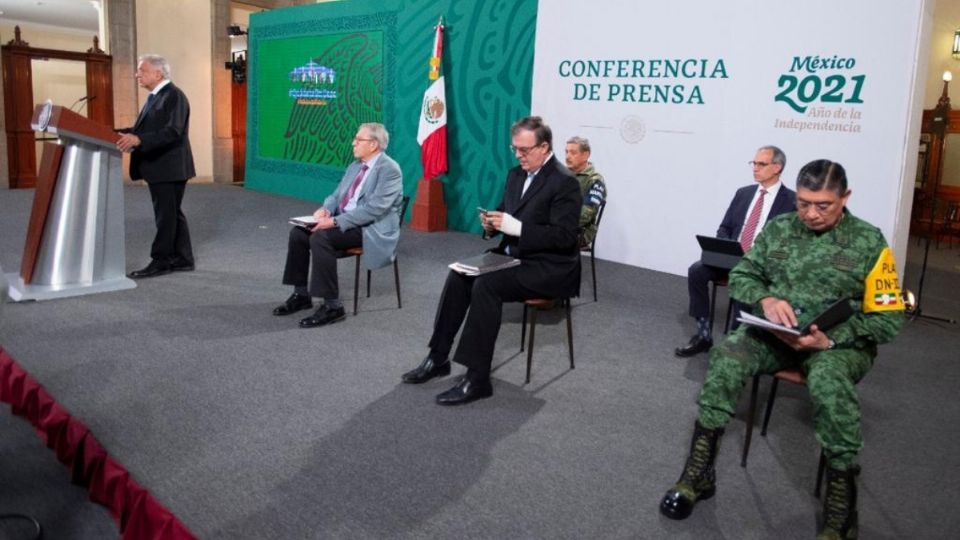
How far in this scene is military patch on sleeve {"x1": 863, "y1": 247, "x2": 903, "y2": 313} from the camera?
2270 millimetres

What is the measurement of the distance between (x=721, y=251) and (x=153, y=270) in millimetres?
3731

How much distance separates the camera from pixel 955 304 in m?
5.38

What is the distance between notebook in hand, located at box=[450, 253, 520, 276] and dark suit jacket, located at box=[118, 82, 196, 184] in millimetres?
2675

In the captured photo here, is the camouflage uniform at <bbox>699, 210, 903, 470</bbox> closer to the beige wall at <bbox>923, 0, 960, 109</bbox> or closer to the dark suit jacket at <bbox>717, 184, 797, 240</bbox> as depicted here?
the dark suit jacket at <bbox>717, 184, 797, 240</bbox>

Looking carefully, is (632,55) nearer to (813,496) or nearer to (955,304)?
(955,304)

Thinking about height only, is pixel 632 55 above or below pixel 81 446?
above

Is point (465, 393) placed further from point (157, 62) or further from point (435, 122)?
point (435, 122)

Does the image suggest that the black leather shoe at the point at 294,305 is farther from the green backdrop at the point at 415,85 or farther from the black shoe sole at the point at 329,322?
the green backdrop at the point at 415,85

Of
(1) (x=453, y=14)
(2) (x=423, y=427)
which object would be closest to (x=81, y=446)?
(2) (x=423, y=427)

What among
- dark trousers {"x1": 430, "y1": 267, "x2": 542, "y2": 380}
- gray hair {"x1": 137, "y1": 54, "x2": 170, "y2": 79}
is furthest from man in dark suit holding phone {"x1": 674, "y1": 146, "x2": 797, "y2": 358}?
gray hair {"x1": 137, "y1": 54, "x2": 170, "y2": 79}

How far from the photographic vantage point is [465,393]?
3.08 meters

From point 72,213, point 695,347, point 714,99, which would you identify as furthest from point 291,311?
point 714,99

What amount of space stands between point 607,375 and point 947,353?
2.10 metres

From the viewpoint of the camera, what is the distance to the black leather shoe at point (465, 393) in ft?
10.1
